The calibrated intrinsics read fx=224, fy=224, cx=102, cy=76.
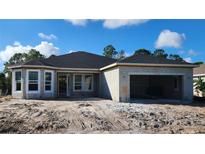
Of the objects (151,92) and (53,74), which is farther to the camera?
(151,92)

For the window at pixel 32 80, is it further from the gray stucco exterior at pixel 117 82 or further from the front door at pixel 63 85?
the front door at pixel 63 85

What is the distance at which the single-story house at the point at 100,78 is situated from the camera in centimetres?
1481

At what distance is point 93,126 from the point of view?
8.56 metres

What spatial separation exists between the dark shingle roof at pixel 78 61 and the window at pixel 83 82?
91 centimetres

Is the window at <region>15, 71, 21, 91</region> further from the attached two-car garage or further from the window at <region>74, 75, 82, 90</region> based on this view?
the attached two-car garage

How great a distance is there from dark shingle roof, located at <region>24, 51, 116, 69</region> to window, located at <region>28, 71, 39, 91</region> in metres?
2.19

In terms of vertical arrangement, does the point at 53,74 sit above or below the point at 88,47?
below

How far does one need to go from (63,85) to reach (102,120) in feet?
36.5

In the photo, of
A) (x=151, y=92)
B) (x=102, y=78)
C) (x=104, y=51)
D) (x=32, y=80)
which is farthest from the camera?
(x=104, y=51)
